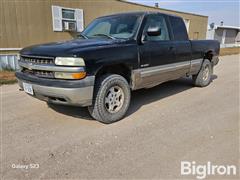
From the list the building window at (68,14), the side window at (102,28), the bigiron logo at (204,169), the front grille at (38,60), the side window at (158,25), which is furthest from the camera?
the building window at (68,14)

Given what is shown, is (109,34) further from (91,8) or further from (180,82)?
(91,8)

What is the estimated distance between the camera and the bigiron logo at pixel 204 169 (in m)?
2.54

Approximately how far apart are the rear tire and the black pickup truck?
42.3 inches

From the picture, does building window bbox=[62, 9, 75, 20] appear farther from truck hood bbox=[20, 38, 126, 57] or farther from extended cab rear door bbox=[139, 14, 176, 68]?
truck hood bbox=[20, 38, 126, 57]

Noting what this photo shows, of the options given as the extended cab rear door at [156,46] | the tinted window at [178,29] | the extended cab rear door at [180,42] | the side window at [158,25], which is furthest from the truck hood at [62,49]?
the tinted window at [178,29]

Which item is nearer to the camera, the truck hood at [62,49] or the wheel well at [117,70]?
the truck hood at [62,49]

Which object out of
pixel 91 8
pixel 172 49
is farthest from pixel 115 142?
pixel 91 8

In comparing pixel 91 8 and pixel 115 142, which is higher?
pixel 91 8

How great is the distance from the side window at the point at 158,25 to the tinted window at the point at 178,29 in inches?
12.4

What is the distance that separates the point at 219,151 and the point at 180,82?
4.37m

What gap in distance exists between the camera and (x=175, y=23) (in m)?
5.31

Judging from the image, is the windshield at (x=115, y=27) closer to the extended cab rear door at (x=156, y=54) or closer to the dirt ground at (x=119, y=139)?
the extended cab rear door at (x=156, y=54)

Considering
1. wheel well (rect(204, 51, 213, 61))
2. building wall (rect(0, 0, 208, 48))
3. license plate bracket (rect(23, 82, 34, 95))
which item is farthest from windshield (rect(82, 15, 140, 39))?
building wall (rect(0, 0, 208, 48))

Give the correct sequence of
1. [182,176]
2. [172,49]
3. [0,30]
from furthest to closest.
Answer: [0,30]
[172,49]
[182,176]
